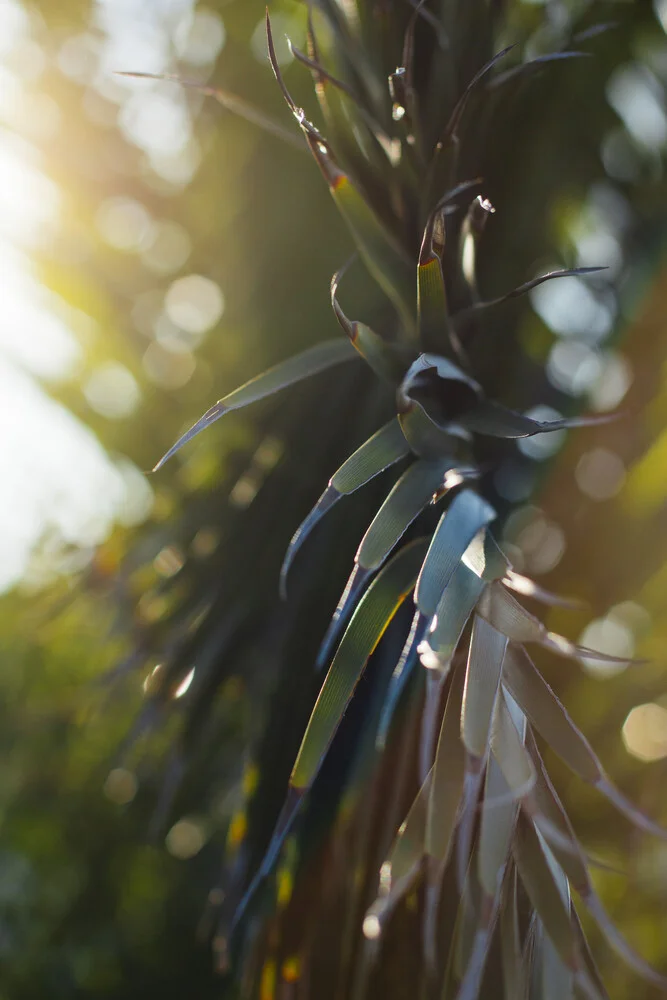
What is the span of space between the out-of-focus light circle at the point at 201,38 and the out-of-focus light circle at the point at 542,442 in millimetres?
936

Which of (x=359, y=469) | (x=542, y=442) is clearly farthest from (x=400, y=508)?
(x=542, y=442)

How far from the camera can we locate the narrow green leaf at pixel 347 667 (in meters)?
0.51

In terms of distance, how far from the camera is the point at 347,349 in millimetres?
701

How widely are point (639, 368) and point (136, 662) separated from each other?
39.6 inches

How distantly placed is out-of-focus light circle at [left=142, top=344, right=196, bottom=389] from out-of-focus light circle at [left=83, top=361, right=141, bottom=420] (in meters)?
0.05

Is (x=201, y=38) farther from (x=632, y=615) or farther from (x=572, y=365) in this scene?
(x=632, y=615)

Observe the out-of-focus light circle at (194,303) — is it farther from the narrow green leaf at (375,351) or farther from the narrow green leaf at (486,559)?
the narrow green leaf at (486,559)

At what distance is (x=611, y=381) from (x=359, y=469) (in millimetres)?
936

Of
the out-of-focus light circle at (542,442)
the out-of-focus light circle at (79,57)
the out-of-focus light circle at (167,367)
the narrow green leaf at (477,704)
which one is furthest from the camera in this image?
the out-of-focus light circle at (167,367)

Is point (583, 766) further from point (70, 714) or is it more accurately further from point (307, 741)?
point (70, 714)

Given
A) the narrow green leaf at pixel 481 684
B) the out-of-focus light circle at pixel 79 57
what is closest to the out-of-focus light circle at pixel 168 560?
the narrow green leaf at pixel 481 684

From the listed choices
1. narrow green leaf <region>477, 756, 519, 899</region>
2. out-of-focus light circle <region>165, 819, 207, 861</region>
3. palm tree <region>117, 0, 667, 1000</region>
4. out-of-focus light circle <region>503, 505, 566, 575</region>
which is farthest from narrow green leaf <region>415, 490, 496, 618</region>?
out-of-focus light circle <region>165, 819, 207, 861</region>

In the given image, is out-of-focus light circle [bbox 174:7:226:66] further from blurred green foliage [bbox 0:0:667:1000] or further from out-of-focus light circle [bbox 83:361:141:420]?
out-of-focus light circle [bbox 83:361:141:420]

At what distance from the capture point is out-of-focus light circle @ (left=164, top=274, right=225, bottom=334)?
1463mm
